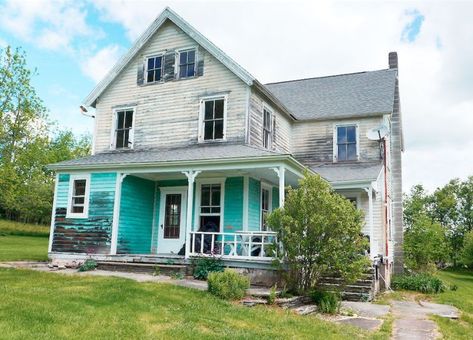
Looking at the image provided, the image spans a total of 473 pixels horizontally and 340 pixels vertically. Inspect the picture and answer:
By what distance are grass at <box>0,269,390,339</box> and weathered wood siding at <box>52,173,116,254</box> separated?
4.74 meters

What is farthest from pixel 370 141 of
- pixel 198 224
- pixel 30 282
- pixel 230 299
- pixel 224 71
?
pixel 30 282

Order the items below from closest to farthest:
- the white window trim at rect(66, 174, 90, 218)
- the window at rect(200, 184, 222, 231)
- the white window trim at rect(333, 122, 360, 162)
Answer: the window at rect(200, 184, 222, 231) < the white window trim at rect(66, 174, 90, 218) < the white window trim at rect(333, 122, 360, 162)

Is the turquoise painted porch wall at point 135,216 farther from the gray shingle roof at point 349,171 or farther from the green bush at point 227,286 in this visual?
the gray shingle roof at point 349,171

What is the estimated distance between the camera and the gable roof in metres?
15.2

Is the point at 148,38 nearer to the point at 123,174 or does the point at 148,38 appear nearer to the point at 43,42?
the point at 43,42

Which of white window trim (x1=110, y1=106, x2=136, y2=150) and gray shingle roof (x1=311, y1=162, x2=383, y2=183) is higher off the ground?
white window trim (x1=110, y1=106, x2=136, y2=150)

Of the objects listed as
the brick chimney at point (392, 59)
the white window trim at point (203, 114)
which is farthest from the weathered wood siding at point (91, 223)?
the brick chimney at point (392, 59)

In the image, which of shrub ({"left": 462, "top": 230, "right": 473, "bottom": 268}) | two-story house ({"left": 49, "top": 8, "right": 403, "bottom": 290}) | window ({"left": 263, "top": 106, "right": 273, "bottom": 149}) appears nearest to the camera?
two-story house ({"left": 49, "top": 8, "right": 403, "bottom": 290})

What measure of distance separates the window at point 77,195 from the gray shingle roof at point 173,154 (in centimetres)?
59

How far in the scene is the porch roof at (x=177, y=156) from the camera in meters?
12.6

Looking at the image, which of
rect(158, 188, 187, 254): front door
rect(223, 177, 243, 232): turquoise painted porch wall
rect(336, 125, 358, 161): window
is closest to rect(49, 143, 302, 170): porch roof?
rect(223, 177, 243, 232): turquoise painted porch wall

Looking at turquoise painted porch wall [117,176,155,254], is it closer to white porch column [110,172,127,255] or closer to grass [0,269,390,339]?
white porch column [110,172,127,255]

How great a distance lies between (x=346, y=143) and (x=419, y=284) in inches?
244

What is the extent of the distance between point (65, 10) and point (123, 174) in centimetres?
516
